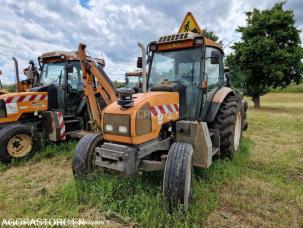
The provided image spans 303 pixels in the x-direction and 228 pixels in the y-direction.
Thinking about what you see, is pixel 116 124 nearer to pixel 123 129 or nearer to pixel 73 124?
pixel 123 129

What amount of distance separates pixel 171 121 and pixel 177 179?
3.64 ft

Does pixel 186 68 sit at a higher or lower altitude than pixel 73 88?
higher

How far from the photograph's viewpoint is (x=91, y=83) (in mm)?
5512

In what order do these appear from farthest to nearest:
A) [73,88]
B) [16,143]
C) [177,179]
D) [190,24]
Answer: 1. [73,88]
2. [190,24]
3. [16,143]
4. [177,179]

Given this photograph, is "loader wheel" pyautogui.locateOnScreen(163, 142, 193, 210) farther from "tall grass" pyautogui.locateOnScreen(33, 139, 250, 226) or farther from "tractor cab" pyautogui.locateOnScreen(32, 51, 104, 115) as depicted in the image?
"tractor cab" pyautogui.locateOnScreen(32, 51, 104, 115)

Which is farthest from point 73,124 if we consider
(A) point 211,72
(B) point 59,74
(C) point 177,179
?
(C) point 177,179

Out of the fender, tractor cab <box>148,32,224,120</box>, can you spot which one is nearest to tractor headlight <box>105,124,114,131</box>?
tractor cab <box>148,32,224,120</box>

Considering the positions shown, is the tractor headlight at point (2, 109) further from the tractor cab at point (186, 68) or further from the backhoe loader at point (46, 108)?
the tractor cab at point (186, 68)

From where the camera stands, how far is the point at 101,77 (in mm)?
5375

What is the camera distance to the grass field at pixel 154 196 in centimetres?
289

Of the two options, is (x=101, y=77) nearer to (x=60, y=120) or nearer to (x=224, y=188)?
(x=60, y=120)

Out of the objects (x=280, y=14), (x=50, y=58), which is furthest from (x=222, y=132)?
(x=280, y=14)

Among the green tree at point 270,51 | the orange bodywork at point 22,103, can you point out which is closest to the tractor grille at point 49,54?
the orange bodywork at point 22,103

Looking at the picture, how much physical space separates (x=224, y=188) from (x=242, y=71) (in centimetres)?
1727
